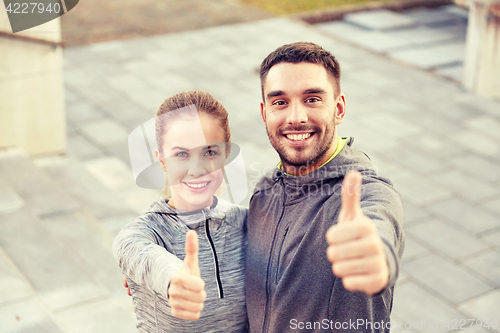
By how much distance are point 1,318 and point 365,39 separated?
8.17m

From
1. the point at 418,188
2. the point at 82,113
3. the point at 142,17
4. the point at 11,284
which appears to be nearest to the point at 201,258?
the point at 11,284

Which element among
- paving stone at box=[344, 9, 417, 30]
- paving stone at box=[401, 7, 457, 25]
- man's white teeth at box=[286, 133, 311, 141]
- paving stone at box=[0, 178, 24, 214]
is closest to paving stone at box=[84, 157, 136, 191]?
paving stone at box=[0, 178, 24, 214]

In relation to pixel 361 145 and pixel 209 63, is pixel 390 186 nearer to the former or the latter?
pixel 361 145

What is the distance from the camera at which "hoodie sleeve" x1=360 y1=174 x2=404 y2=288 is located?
4.35 ft

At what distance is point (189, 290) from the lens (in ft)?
4.52

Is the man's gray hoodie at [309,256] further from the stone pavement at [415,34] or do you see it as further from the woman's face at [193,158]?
the stone pavement at [415,34]

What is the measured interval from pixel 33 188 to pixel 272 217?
3.53 m

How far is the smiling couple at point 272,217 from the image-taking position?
1.74 metres

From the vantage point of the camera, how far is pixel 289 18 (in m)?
10.8

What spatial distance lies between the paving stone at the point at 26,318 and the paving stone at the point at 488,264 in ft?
10.4

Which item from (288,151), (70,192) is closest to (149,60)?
(70,192)

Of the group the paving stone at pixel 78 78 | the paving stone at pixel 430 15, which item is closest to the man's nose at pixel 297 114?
the paving stone at pixel 78 78

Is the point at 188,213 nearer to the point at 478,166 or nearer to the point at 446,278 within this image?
the point at 446,278

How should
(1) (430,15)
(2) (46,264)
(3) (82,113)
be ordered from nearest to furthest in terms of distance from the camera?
(2) (46,264), (3) (82,113), (1) (430,15)
